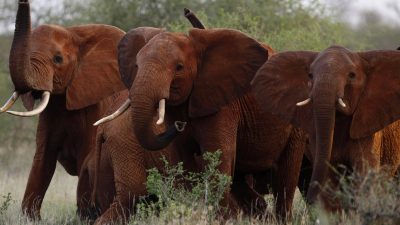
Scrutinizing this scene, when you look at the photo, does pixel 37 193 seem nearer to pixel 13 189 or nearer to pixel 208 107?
pixel 208 107

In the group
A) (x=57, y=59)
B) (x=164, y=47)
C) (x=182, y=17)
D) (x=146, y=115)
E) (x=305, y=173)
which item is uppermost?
(x=164, y=47)

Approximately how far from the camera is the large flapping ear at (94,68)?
34.6ft

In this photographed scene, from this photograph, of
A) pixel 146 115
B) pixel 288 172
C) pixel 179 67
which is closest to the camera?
pixel 146 115

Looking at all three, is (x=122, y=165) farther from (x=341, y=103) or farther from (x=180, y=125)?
(x=341, y=103)

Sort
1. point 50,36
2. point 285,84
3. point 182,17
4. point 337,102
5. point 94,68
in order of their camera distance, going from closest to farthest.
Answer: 1. point 337,102
2. point 285,84
3. point 50,36
4. point 94,68
5. point 182,17

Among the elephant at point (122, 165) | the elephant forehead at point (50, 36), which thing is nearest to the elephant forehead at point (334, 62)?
the elephant at point (122, 165)

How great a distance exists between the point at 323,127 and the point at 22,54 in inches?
109

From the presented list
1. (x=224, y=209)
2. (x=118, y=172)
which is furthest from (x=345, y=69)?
(x=118, y=172)

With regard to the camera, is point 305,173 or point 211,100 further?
point 305,173

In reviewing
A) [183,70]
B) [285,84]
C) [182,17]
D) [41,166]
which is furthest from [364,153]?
[182,17]

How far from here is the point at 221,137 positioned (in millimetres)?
9031

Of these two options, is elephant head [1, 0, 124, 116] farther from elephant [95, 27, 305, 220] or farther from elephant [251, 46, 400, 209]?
elephant [251, 46, 400, 209]

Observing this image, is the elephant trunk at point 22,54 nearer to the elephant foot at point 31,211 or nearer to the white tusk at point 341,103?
the elephant foot at point 31,211

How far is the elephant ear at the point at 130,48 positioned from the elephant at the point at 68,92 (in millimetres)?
871
